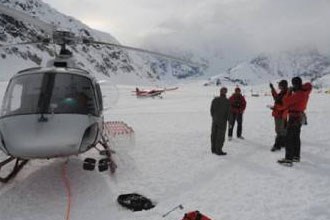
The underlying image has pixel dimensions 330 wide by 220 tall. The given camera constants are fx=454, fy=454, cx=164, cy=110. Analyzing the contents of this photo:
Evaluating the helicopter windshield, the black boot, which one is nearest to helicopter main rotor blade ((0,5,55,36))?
the helicopter windshield

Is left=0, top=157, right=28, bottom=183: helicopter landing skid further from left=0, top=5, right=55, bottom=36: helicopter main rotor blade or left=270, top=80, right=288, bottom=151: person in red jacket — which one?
left=270, top=80, right=288, bottom=151: person in red jacket

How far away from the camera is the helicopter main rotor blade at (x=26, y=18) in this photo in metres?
8.90

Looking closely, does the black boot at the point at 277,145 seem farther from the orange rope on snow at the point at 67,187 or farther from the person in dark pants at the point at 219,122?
the orange rope on snow at the point at 67,187

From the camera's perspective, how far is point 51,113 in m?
9.17

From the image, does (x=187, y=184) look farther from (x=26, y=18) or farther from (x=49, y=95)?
(x=26, y=18)

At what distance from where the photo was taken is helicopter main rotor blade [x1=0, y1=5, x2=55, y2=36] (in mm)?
8898

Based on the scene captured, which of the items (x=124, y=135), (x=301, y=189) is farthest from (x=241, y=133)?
(x=301, y=189)

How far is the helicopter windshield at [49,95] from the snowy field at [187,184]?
1717 mm

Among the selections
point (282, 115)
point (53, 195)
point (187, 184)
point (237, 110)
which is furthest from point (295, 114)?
point (53, 195)

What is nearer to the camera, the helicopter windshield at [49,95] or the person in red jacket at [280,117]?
the helicopter windshield at [49,95]

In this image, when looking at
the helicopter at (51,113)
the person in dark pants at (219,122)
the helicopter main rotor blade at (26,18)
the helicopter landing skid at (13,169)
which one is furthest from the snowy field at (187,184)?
the helicopter main rotor blade at (26,18)

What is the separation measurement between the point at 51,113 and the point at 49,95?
1.80ft

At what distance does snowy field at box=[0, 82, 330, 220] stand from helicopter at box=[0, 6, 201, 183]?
0.66 meters

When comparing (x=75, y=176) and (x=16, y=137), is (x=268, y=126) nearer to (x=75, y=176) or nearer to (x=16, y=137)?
(x=75, y=176)
